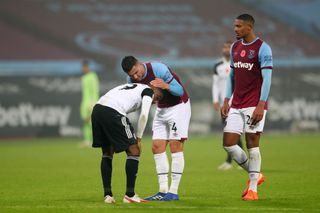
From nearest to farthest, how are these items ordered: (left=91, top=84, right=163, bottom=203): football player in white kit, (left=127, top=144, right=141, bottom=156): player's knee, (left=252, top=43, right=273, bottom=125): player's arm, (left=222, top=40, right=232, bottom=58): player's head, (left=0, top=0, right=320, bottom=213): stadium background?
1. (left=91, top=84, right=163, bottom=203): football player in white kit
2. (left=127, top=144, right=141, bottom=156): player's knee
3. (left=252, top=43, right=273, bottom=125): player's arm
4. (left=0, top=0, right=320, bottom=213): stadium background
5. (left=222, top=40, right=232, bottom=58): player's head

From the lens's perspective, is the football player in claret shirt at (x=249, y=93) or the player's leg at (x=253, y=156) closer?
the football player in claret shirt at (x=249, y=93)

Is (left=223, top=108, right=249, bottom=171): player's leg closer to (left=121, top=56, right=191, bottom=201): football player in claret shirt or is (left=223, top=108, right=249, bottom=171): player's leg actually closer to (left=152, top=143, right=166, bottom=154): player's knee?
(left=121, top=56, right=191, bottom=201): football player in claret shirt

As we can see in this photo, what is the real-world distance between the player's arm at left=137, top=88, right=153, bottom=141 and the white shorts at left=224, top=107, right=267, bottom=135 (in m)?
1.43

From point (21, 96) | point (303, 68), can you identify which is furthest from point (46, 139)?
point (303, 68)

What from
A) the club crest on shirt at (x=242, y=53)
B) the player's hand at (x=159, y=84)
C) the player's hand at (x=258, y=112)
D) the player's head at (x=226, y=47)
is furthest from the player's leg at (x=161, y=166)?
the player's head at (x=226, y=47)

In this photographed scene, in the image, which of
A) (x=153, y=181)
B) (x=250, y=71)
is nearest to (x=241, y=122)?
(x=250, y=71)

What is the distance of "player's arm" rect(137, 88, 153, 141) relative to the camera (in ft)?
34.8

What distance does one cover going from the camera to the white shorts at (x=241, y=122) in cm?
1147

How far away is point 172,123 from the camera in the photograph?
11680mm

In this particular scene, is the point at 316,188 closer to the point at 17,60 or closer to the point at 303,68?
the point at 303,68

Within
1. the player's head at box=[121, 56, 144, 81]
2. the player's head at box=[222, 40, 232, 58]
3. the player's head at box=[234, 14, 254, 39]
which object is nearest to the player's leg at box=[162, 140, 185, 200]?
the player's head at box=[121, 56, 144, 81]

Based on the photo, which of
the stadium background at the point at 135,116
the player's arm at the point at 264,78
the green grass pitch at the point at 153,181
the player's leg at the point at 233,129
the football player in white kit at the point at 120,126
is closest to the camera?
the green grass pitch at the point at 153,181

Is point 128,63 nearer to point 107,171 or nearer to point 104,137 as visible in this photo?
point 104,137

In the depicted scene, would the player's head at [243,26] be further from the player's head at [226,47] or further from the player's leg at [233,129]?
the player's head at [226,47]
